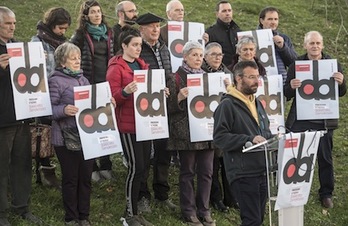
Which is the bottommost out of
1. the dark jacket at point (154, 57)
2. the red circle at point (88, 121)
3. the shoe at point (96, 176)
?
the shoe at point (96, 176)

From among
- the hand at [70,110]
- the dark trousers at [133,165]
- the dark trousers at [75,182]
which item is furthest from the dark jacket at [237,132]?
the dark trousers at [75,182]

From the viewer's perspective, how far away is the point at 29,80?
6.76m

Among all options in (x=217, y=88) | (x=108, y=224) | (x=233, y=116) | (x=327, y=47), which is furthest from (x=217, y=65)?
(x=327, y=47)

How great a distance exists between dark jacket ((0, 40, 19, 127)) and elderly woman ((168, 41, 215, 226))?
1759 millimetres

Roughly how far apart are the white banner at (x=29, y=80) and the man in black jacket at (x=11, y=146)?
0.38 ft

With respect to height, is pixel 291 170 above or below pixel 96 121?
below

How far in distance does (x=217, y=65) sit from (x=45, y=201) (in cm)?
256

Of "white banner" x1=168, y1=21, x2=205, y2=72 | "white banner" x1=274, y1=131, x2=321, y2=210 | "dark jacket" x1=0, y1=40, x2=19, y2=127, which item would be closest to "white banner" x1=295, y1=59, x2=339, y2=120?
"white banner" x1=168, y1=21, x2=205, y2=72

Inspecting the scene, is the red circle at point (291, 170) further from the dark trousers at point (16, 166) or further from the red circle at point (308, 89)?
the dark trousers at point (16, 166)

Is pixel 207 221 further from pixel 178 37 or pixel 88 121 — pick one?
pixel 178 37

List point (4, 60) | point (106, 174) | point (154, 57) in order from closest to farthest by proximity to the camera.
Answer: point (4, 60), point (154, 57), point (106, 174)

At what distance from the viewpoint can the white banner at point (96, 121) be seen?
22.3ft

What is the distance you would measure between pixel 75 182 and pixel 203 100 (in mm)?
1697

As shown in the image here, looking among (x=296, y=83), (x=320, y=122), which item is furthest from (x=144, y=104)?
(x=320, y=122)
